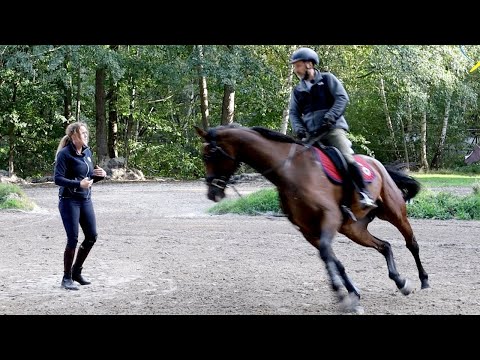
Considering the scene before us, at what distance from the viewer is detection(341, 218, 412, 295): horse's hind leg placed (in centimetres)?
543

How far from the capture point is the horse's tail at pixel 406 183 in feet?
20.3

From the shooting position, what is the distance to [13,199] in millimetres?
12602

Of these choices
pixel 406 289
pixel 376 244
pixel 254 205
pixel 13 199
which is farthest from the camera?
pixel 13 199

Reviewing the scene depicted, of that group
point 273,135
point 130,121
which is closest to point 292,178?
point 273,135

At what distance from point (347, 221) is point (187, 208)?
26.8 feet

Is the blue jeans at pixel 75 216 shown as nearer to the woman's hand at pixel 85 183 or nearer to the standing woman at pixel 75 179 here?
the standing woman at pixel 75 179

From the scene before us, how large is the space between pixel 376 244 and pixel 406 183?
0.92 meters

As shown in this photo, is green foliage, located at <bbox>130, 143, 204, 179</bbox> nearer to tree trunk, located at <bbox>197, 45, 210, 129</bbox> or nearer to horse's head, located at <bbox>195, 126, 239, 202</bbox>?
tree trunk, located at <bbox>197, 45, 210, 129</bbox>

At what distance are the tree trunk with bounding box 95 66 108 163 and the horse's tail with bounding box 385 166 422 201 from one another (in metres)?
15.9

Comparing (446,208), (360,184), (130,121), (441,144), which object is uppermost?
(360,184)

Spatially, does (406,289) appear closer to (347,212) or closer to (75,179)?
(347,212)

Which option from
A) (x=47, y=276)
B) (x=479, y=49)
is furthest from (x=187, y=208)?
(x=479, y=49)

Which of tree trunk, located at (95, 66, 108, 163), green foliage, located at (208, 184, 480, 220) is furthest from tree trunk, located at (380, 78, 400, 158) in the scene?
green foliage, located at (208, 184, 480, 220)

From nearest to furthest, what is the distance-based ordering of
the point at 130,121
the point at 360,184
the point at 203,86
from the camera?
the point at 360,184, the point at 203,86, the point at 130,121
